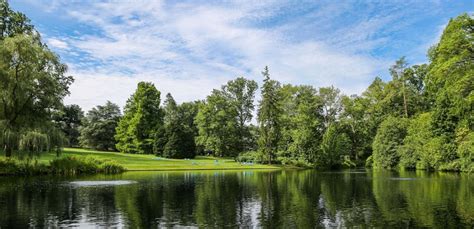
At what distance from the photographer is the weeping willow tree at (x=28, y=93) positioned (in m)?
38.5

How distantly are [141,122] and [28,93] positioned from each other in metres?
43.4

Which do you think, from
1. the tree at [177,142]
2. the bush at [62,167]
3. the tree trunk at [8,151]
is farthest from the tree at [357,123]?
the tree trunk at [8,151]

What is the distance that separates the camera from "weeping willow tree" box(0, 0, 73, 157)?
3853cm

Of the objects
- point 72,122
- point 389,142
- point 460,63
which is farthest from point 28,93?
point 72,122

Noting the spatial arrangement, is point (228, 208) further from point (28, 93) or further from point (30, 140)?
point (28, 93)

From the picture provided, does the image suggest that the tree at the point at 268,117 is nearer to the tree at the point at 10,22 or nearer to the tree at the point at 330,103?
the tree at the point at 330,103

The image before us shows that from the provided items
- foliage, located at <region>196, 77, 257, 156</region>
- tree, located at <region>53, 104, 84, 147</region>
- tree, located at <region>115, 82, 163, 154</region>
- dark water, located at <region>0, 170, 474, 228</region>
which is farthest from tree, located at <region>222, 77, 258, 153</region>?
dark water, located at <region>0, 170, 474, 228</region>

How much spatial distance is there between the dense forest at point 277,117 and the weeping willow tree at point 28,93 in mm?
101

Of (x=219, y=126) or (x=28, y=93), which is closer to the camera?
(x=28, y=93)

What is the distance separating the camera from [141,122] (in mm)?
84750

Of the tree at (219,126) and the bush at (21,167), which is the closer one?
the bush at (21,167)

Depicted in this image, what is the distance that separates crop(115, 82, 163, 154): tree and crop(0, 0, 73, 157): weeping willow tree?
38378 mm

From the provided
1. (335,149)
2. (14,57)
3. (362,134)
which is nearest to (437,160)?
(335,149)

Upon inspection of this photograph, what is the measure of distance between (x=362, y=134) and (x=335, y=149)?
13889 mm
